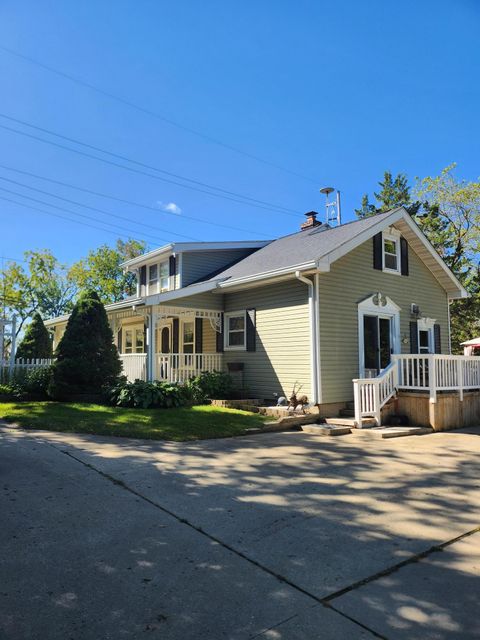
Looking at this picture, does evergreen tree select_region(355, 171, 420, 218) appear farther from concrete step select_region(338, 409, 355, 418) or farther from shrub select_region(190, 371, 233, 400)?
concrete step select_region(338, 409, 355, 418)

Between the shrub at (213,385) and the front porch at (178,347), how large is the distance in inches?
26.9

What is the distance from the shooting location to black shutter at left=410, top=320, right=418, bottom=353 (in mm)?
14245

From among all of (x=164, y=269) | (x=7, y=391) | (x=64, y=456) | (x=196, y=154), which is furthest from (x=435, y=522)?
(x=196, y=154)

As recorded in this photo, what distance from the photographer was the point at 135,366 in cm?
1411

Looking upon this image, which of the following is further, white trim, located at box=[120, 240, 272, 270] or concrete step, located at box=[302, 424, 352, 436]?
white trim, located at box=[120, 240, 272, 270]

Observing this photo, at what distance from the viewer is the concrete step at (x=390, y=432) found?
923 centimetres

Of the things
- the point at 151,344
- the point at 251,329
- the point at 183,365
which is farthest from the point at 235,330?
the point at 151,344

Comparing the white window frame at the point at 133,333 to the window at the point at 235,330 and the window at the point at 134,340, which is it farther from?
the window at the point at 235,330

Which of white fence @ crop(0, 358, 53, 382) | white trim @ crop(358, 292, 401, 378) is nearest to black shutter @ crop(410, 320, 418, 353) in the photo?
white trim @ crop(358, 292, 401, 378)

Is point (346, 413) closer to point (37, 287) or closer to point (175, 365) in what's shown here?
point (175, 365)

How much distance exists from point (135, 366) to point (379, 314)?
792 centimetres

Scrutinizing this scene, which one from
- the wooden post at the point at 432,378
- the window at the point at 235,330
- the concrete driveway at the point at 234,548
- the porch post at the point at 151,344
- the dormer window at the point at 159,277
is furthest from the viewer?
the dormer window at the point at 159,277

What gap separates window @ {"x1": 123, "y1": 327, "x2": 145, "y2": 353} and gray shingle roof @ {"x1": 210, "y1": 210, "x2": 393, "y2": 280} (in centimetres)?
560

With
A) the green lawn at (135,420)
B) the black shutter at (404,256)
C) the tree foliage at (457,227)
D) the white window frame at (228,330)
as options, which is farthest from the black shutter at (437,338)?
the tree foliage at (457,227)
